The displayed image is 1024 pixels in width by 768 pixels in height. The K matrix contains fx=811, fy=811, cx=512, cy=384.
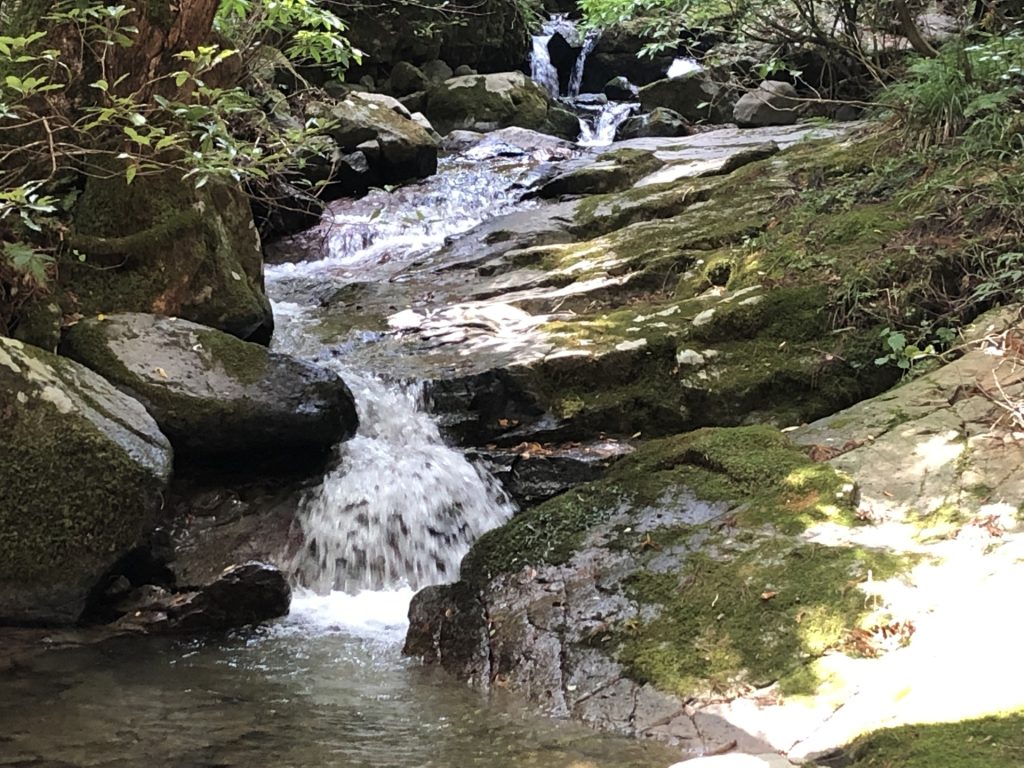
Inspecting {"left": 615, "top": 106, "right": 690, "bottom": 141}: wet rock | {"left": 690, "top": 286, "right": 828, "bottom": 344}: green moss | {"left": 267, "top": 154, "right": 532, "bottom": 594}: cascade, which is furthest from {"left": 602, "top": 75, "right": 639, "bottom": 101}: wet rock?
{"left": 690, "top": 286, "right": 828, "bottom": 344}: green moss

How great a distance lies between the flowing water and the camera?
288cm

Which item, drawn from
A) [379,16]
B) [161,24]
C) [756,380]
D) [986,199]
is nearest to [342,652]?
[756,380]

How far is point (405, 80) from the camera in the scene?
19.1m

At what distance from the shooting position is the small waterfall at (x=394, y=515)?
522cm

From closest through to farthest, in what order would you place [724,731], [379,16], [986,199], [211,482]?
[724,731]
[211,482]
[986,199]
[379,16]

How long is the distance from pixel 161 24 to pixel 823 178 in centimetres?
615

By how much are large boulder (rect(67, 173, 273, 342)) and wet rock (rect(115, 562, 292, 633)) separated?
7.93 ft

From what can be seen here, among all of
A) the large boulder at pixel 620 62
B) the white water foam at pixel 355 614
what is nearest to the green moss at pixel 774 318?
the white water foam at pixel 355 614

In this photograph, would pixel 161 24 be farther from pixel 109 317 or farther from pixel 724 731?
pixel 724 731

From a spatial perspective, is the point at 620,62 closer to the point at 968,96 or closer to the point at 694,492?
the point at 968,96

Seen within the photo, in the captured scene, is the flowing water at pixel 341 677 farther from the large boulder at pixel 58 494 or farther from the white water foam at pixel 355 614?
the large boulder at pixel 58 494

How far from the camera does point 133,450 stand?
14.1 feet

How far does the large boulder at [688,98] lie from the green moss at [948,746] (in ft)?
56.5

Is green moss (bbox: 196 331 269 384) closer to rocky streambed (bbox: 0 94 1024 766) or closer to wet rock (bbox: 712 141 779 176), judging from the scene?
rocky streambed (bbox: 0 94 1024 766)
